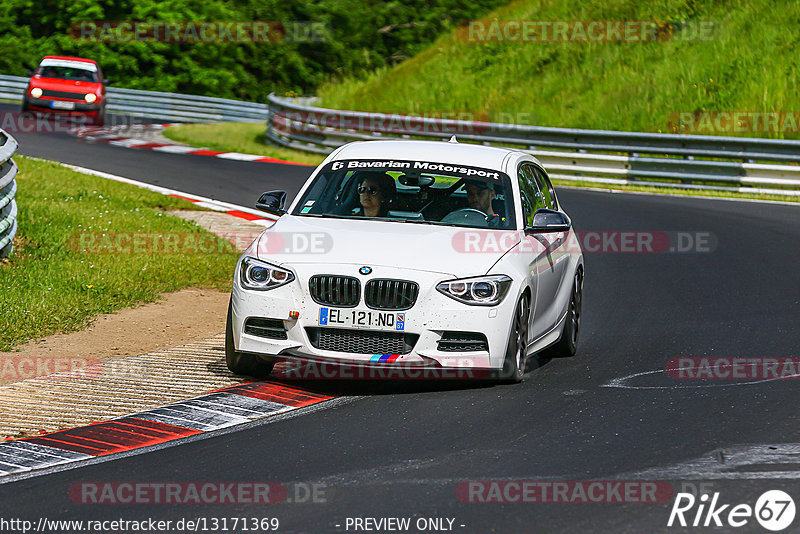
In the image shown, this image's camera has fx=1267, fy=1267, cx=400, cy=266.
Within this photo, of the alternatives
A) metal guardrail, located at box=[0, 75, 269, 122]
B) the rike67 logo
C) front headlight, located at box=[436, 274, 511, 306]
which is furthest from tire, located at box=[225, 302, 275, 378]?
metal guardrail, located at box=[0, 75, 269, 122]

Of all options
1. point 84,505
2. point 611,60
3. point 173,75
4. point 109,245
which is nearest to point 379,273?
point 84,505

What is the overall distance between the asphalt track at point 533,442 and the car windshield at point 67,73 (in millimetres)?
23461

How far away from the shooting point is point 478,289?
8.16 metres

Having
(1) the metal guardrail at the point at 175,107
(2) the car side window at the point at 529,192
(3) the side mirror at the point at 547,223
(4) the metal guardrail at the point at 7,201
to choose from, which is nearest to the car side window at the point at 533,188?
(2) the car side window at the point at 529,192

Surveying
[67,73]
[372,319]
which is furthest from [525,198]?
[67,73]

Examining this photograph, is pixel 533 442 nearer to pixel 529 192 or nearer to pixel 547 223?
pixel 547 223

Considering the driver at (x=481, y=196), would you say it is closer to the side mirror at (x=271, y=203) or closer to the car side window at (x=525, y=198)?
the car side window at (x=525, y=198)

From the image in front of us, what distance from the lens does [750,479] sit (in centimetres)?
612

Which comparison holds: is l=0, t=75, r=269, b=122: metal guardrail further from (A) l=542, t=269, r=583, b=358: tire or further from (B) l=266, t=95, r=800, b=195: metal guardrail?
(A) l=542, t=269, r=583, b=358: tire

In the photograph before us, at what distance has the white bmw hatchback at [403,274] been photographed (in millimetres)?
8055

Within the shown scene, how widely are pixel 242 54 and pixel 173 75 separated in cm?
392

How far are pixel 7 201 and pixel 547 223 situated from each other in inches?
242

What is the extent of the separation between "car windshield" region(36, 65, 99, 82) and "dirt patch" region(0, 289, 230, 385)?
843 inches

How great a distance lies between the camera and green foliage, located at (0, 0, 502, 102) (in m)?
48.3
